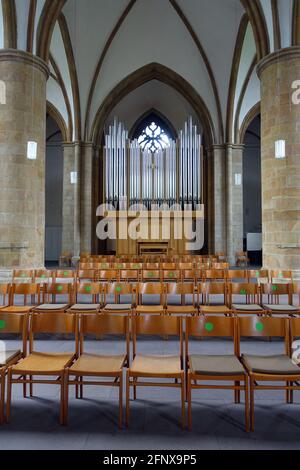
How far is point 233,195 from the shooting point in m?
17.6

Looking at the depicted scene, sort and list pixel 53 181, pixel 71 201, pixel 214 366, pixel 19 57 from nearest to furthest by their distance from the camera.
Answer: pixel 214 366
pixel 19 57
pixel 71 201
pixel 53 181

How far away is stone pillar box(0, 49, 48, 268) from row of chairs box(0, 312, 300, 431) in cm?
573

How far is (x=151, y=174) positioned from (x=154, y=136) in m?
6.11

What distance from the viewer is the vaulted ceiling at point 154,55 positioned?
50.0 feet

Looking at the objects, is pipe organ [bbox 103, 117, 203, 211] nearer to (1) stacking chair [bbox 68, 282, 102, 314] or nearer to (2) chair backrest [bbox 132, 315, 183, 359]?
(1) stacking chair [bbox 68, 282, 102, 314]

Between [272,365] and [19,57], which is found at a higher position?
[19,57]

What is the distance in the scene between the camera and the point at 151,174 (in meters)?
18.3

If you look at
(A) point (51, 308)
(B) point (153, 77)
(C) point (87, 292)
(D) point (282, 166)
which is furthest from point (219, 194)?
(A) point (51, 308)

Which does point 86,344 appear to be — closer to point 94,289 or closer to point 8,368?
point 94,289

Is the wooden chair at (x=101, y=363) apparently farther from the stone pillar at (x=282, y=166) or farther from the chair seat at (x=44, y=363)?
the stone pillar at (x=282, y=166)

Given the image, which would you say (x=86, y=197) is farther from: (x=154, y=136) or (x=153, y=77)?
(x=154, y=136)

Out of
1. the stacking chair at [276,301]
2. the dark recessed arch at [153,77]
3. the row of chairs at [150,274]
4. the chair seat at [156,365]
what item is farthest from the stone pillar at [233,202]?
the chair seat at [156,365]

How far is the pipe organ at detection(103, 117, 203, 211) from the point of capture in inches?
710
